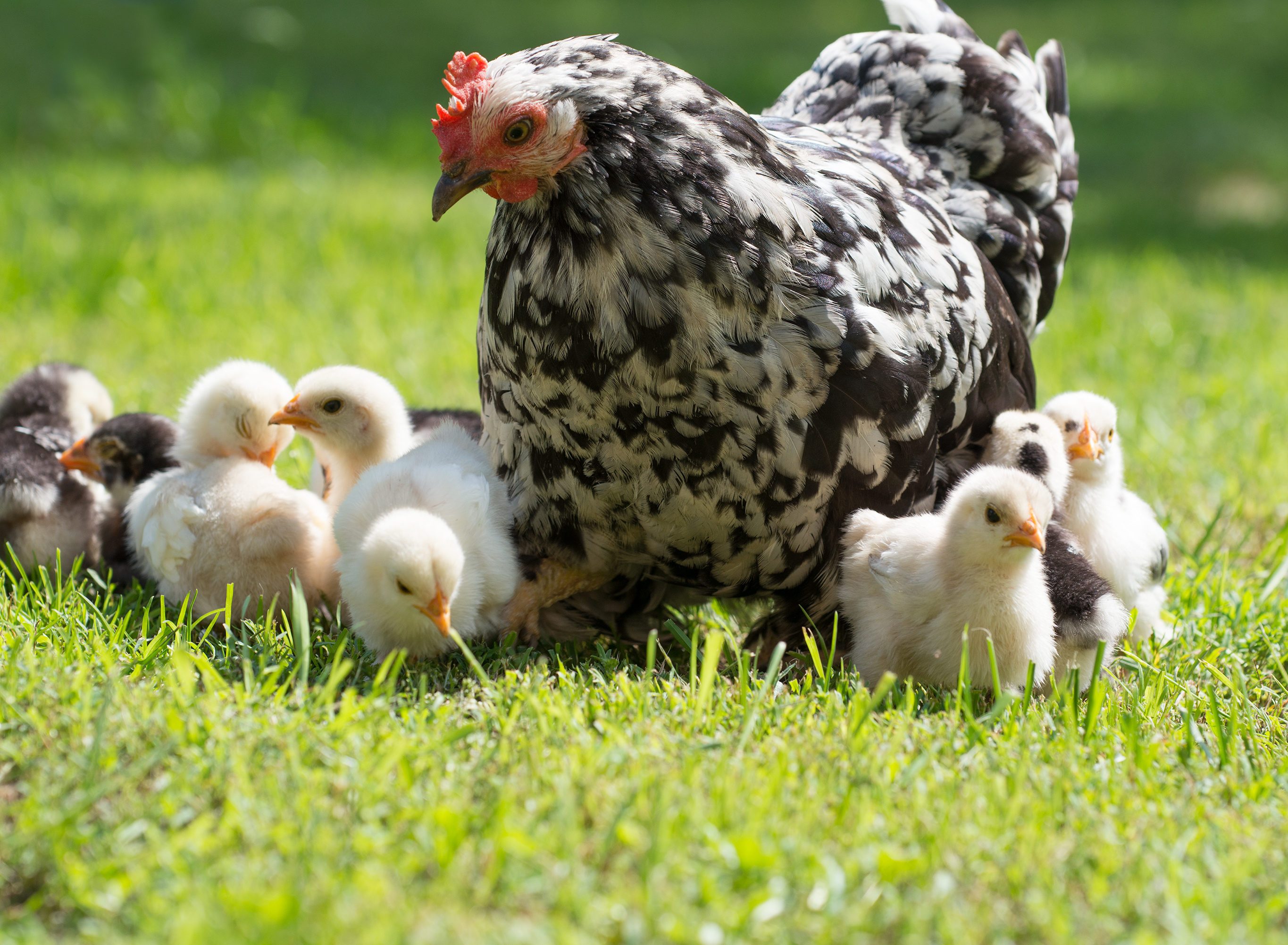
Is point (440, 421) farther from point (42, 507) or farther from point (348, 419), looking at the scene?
point (42, 507)

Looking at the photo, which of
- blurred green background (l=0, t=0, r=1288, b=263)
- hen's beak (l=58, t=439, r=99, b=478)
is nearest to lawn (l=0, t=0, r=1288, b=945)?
hen's beak (l=58, t=439, r=99, b=478)

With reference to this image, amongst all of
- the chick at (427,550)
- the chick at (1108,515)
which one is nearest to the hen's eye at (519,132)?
the chick at (427,550)

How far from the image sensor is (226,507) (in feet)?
10.8

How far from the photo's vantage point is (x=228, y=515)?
3273mm

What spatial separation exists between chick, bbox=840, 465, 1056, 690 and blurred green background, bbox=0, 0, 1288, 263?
6071 mm

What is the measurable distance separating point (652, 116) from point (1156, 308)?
16.1 feet

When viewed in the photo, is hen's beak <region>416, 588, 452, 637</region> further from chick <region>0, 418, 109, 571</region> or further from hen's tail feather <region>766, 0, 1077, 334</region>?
hen's tail feather <region>766, 0, 1077, 334</region>

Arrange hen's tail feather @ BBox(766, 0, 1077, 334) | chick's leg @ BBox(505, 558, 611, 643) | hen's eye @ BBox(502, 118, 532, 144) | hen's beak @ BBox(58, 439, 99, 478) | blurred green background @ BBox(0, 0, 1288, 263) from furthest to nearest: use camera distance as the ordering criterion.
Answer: blurred green background @ BBox(0, 0, 1288, 263) → hen's tail feather @ BBox(766, 0, 1077, 334) → hen's beak @ BBox(58, 439, 99, 478) → chick's leg @ BBox(505, 558, 611, 643) → hen's eye @ BBox(502, 118, 532, 144)

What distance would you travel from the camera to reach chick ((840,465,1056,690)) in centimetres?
286

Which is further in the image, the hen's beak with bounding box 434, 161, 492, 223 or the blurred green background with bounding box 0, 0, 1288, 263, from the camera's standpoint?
the blurred green background with bounding box 0, 0, 1288, 263

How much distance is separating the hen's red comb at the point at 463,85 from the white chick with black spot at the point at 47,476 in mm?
1547

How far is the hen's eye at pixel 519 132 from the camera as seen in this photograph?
2.64 meters

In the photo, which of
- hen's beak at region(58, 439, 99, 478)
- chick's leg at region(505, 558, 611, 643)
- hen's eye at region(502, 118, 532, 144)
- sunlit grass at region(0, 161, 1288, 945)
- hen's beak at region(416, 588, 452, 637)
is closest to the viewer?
sunlit grass at region(0, 161, 1288, 945)

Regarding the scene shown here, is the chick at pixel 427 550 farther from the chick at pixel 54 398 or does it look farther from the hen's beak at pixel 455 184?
the chick at pixel 54 398
